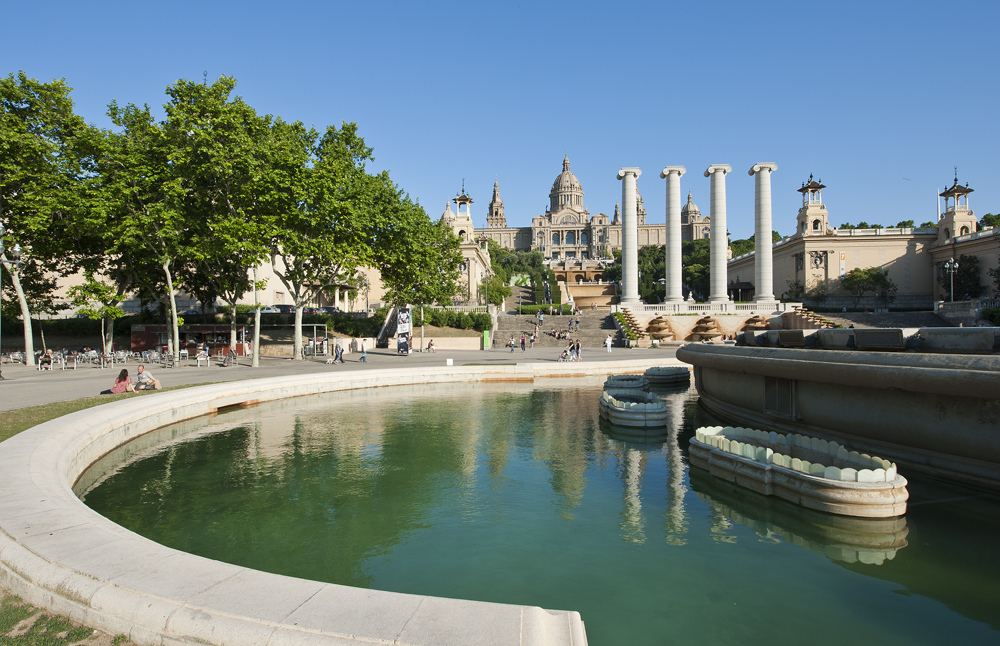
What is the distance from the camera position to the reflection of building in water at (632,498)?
8.10 m

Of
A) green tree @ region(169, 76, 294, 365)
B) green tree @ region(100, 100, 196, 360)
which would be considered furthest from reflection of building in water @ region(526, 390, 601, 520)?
green tree @ region(100, 100, 196, 360)

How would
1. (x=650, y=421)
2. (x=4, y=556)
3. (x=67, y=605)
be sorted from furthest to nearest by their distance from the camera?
(x=650, y=421) → (x=4, y=556) → (x=67, y=605)

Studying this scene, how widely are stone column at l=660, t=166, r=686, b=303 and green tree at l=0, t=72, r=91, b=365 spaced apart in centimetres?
4324

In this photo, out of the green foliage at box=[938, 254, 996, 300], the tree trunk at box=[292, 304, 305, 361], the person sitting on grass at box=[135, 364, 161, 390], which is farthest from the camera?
the green foliage at box=[938, 254, 996, 300]

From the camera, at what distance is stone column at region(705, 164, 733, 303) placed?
168ft

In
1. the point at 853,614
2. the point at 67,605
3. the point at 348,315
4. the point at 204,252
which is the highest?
the point at 204,252

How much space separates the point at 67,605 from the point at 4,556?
130 cm

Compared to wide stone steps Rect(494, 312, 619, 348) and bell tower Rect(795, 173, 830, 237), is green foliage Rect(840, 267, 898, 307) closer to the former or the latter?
bell tower Rect(795, 173, 830, 237)

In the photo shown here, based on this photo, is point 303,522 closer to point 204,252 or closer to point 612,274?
point 204,252

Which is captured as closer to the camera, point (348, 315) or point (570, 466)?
point (570, 466)

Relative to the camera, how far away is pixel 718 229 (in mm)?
51938

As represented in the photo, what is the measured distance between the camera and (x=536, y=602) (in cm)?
609

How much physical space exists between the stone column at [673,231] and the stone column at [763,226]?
705 centimetres

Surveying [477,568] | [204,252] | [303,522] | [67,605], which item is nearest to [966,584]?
[477,568]
